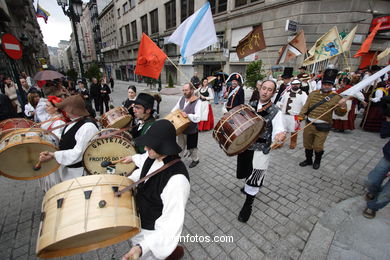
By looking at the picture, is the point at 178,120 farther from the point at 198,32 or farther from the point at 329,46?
the point at 329,46

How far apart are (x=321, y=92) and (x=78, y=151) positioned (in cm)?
533

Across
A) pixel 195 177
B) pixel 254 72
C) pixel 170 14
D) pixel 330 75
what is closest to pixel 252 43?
pixel 330 75

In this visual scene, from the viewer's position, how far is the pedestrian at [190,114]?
4.05 metres

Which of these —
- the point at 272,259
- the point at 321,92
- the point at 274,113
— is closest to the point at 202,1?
the point at 321,92

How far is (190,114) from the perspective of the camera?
157 inches

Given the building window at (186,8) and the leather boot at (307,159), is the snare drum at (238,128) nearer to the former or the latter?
the leather boot at (307,159)

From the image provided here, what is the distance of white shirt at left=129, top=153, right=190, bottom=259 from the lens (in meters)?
1.36

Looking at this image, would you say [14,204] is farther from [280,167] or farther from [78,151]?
[280,167]

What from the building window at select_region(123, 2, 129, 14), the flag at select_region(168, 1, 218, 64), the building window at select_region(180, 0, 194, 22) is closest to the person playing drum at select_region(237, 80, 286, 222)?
the flag at select_region(168, 1, 218, 64)

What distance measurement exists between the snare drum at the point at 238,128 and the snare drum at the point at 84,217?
5.00 feet

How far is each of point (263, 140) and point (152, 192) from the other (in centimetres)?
189

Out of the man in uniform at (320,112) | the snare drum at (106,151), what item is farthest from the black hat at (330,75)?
the snare drum at (106,151)

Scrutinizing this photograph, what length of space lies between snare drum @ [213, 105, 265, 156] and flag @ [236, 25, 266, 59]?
4.50 m

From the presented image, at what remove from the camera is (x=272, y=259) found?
245 centimetres
